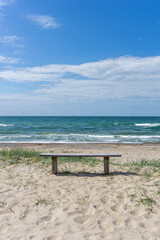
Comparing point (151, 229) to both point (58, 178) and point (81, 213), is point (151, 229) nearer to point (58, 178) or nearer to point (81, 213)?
point (81, 213)

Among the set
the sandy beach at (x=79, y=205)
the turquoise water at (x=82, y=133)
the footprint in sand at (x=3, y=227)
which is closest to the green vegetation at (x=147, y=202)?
the sandy beach at (x=79, y=205)

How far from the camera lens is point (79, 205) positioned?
4.28m

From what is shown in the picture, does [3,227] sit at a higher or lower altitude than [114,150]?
higher

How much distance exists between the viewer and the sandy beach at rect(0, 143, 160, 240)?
10.9 feet

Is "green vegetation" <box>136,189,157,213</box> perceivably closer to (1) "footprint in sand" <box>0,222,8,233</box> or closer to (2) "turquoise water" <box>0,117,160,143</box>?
(1) "footprint in sand" <box>0,222,8,233</box>

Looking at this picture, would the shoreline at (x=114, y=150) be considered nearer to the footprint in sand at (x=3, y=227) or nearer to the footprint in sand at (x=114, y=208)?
the footprint in sand at (x=114, y=208)

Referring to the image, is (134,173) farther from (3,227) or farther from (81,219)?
(3,227)

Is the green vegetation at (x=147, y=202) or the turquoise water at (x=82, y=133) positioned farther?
the turquoise water at (x=82, y=133)

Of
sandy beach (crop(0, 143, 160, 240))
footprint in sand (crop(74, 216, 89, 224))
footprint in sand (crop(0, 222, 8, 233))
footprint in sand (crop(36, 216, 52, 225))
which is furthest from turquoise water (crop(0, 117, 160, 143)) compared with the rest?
footprint in sand (crop(0, 222, 8, 233))

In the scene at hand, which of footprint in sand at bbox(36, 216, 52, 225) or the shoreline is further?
the shoreline

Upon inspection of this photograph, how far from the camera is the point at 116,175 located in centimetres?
640

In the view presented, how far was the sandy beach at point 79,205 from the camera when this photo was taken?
333 centimetres

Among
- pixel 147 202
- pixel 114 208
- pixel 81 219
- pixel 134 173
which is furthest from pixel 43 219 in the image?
pixel 134 173

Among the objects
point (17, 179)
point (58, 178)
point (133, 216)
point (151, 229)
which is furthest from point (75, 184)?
point (151, 229)
